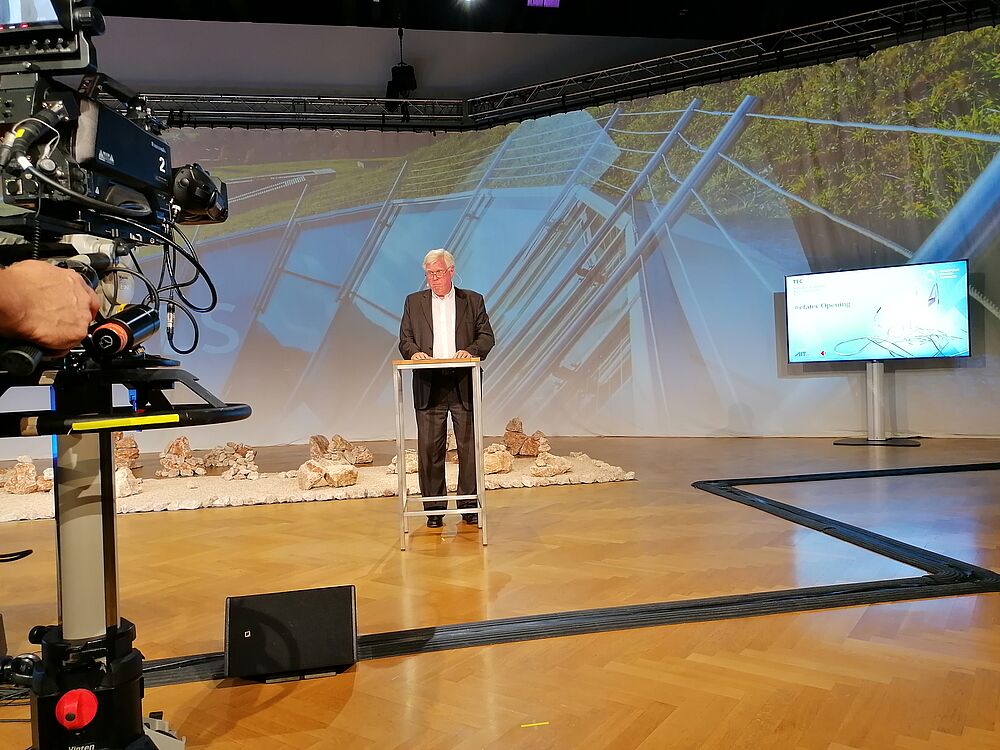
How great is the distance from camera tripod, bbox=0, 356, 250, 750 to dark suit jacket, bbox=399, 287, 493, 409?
102 inches

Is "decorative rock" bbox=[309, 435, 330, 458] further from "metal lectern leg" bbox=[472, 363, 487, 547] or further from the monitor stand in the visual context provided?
the monitor stand

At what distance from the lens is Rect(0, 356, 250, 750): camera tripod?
1.27 m

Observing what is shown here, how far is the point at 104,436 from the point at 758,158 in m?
7.29

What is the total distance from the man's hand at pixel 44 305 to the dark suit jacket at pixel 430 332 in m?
2.86

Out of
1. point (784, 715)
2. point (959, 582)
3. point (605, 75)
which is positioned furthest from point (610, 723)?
point (605, 75)

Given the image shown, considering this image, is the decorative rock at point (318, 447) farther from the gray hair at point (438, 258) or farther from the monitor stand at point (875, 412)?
the monitor stand at point (875, 412)

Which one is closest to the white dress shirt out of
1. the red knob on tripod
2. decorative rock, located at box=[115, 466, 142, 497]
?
decorative rock, located at box=[115, 466, 142, 497]

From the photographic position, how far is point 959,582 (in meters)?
2.70

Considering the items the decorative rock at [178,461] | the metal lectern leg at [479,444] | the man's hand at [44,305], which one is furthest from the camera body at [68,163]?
the decorative rock at [178,461]

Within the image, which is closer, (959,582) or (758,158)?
(959,582)

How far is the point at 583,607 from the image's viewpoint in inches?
101

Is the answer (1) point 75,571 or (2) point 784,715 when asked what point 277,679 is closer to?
(1) point 75,571

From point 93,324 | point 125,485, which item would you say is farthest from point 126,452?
point 93,324

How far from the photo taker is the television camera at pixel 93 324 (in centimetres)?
115
